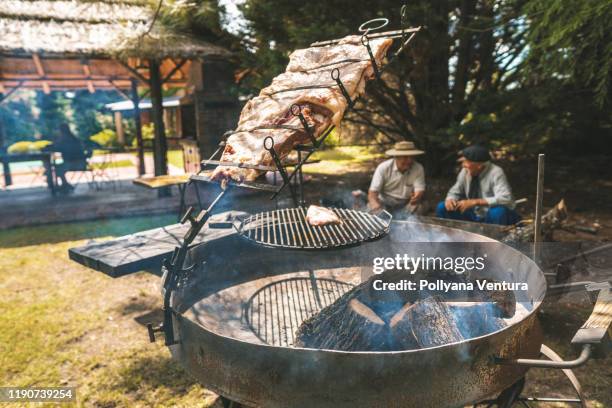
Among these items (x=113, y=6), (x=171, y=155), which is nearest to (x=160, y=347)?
(x=113, y=6)

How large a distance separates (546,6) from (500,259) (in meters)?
3.55

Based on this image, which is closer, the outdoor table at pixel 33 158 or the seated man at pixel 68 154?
the outdoor table at pixel 33 158

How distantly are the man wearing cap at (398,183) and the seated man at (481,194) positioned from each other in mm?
536

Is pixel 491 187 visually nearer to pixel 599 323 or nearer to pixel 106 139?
pixel 599 323

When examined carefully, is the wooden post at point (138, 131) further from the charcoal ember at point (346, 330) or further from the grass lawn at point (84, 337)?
the charcoal ember at point (346, 330)

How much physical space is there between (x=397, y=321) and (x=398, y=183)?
12.3 ft

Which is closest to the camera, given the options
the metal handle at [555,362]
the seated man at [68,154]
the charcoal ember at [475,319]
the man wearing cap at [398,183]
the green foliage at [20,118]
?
the metal handle at [555,362]

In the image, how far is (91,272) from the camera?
238 inches

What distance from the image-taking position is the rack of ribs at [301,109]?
2.46 meters

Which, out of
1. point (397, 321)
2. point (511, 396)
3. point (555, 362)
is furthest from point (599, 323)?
point (397, 321)

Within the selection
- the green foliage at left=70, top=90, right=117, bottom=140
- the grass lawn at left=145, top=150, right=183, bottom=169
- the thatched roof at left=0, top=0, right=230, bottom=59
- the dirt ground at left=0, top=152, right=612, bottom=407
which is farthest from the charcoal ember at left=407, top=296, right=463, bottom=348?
the green foliage at left=70, top=90, right=117, bottom=140

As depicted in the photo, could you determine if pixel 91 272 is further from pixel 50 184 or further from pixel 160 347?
pixel 50 184

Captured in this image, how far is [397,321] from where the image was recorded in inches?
98.5

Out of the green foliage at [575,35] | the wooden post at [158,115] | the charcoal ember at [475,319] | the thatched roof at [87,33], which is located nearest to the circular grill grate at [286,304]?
the charcoal ember at [475,319]
